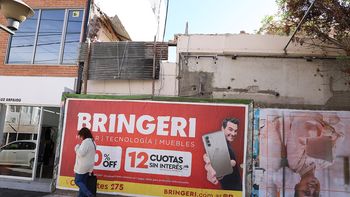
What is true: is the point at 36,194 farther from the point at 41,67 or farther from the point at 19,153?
the point at 41,67

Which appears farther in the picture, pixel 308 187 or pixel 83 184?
pixel 308 187

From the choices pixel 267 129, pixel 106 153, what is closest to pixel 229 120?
pixel 267 129

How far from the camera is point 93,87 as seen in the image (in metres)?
11.0

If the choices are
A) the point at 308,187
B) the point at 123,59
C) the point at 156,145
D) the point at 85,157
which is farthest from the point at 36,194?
the point at 308,187

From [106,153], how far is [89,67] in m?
2.90

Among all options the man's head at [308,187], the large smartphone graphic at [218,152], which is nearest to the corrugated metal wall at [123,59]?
the large smartphone graphic at [218,152]

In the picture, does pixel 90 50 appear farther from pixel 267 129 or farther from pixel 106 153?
pixel 267 129

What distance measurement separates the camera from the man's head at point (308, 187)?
871 cm

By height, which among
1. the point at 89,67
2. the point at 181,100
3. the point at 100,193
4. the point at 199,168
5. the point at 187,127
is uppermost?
the point at 89,67

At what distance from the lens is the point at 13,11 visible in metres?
5.96

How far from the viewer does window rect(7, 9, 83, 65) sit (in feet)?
37.7

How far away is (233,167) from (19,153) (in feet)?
22.7

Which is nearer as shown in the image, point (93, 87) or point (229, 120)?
point (229, 120)

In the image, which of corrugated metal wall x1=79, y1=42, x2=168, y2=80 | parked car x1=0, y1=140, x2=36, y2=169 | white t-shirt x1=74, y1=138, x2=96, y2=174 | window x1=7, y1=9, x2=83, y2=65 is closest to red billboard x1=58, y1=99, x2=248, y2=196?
corrugated metal wall x1=79, y1=42, x2=168, y2=80
